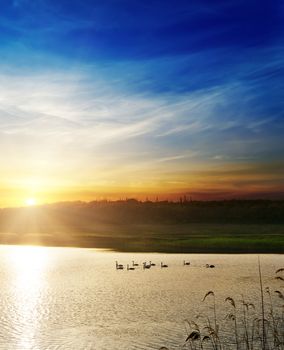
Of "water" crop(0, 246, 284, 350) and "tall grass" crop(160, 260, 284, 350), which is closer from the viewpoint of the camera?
"tall grass" crop(160, 260, 284, 350)

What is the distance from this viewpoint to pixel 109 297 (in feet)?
104

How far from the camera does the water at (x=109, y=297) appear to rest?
21.5m

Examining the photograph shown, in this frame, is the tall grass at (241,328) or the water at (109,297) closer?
the tall grass at (241,328)

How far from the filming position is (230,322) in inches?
925

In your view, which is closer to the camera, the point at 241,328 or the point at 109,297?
the point at 241,328

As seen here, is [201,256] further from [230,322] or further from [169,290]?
[230,322]

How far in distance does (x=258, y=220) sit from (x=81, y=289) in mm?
100308

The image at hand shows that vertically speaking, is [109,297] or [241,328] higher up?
[109,297]

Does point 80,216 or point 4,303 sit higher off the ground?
point 80,216

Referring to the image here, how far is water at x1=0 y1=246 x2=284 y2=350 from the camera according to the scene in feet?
70.6

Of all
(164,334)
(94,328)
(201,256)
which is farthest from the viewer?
(201,256)

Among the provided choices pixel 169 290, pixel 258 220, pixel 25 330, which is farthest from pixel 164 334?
pixel 258 220

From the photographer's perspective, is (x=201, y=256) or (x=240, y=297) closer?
(x=240, y=297)

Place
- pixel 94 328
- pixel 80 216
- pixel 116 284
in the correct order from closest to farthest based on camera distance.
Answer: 1. pixel 94 328
2. pixel 116 284
3. pixel 80 216
